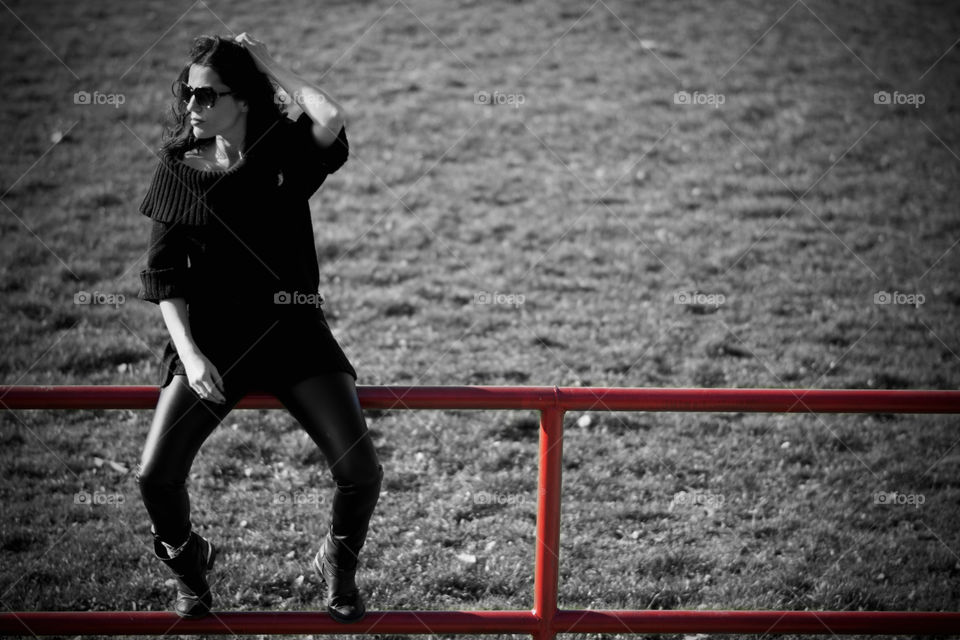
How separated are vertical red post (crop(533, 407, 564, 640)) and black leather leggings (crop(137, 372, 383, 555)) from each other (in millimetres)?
528

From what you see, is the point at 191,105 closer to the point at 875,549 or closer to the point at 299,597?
the point at 299,597

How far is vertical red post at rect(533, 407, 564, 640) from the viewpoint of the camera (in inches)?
107

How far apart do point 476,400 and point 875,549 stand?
110 inches

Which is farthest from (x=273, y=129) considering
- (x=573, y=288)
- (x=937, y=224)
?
(x=937, y=224)

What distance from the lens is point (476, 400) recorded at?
8.68 feet

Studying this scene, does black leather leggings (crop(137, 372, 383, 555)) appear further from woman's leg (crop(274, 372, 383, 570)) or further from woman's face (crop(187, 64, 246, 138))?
woman's face (crop(187, 64, 246, 138))

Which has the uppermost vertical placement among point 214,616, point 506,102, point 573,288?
point 506,102

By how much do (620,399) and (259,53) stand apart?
5.20 feet

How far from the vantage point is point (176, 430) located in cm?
269

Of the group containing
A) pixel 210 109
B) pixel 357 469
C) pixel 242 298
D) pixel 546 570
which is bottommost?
pixel 546 570

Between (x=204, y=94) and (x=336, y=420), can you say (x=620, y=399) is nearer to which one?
(x=336, y=420)

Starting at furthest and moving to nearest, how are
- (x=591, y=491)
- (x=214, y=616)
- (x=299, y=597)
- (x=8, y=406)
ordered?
(x=591, y=491) < (x=299, y=597) < (x=214, y=616) < (x=8, y=406)

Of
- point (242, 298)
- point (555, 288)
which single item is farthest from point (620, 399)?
point (555, 288)

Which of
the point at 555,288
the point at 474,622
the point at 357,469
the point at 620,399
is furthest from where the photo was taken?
the point at 555,288
